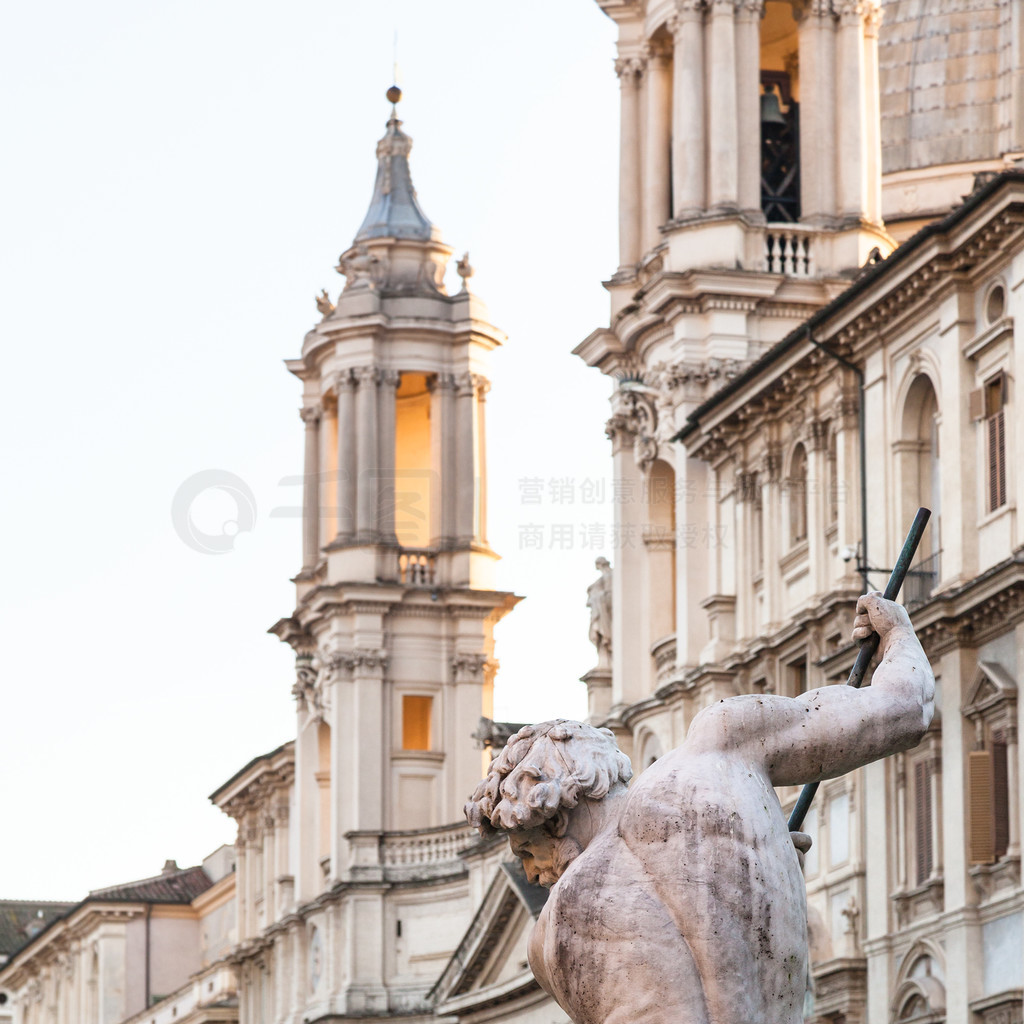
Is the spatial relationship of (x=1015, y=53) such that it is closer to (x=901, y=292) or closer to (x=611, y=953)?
(x=901, y=292)

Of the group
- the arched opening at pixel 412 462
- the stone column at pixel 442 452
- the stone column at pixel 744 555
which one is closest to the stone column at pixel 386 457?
the arched opening at pixel 412 462

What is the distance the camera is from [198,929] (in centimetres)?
9475

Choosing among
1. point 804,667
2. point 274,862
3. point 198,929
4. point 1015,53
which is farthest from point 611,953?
point 198,929

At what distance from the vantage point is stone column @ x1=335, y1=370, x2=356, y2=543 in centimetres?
6681

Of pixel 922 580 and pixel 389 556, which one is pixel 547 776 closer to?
pixel 922 580

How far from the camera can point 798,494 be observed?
4216 cm

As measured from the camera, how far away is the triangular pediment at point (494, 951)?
56.2 metres

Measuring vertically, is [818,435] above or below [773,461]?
below

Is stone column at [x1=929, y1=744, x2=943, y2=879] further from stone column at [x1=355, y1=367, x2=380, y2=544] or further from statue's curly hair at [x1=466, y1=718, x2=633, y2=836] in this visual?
stone column at [x1=355, y1=367, x2=380, y2=544]

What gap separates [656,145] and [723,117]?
2198 mm

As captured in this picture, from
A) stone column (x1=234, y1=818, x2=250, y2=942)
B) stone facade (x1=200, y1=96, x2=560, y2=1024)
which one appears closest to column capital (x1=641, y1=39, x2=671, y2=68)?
stone facade (x1=200, y1=96, x2=560, y2=1024)

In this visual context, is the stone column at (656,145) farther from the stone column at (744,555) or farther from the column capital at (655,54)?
the stone column at (744,555)

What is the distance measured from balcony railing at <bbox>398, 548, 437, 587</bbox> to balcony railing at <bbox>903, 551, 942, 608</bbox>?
31.2 meters

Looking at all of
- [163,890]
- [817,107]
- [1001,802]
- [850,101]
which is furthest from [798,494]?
[163,890]
